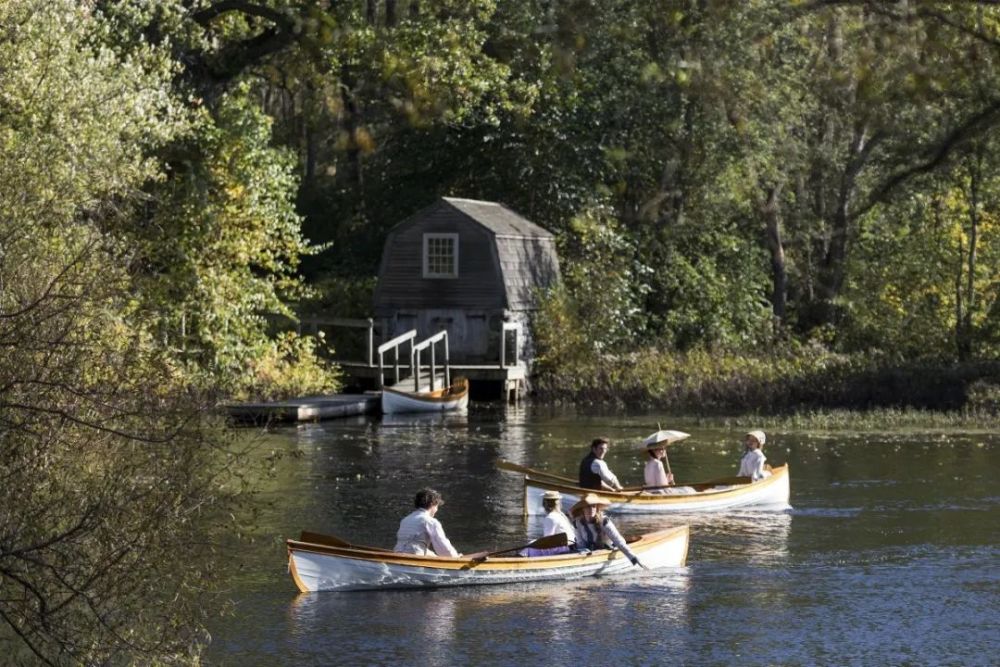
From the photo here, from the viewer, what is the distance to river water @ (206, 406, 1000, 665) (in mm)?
18719

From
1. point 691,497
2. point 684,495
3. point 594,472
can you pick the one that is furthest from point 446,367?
point 594,472

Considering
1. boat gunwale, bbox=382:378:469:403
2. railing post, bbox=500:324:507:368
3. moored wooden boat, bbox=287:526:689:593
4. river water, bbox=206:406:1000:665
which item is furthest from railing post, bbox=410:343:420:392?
moored wooden boat, bbox=287:526:689:593

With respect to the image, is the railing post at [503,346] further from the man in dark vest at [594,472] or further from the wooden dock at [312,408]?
the man in dark vest at [594,472]

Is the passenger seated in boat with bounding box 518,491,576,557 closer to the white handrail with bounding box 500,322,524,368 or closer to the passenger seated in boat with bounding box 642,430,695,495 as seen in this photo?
the passenger seated in boat with bounding box 642,430,695,495

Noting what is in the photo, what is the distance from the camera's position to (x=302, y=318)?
5025 cm

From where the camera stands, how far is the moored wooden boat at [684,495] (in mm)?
26750

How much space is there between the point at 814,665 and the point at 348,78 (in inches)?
1588

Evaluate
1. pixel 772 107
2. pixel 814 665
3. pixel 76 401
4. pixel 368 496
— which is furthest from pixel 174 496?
pixel 772 107

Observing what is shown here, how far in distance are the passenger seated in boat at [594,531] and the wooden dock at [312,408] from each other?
1623cm

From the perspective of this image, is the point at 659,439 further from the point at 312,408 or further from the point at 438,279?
the point at 438,279

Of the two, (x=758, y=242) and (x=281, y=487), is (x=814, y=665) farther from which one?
(x=758, y=242)

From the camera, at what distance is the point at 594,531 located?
75.8ft

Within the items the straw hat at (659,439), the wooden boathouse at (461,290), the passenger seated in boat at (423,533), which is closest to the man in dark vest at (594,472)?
the straw hat at (659,439)

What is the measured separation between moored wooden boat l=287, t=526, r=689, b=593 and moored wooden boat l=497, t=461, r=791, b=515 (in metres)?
3.48
